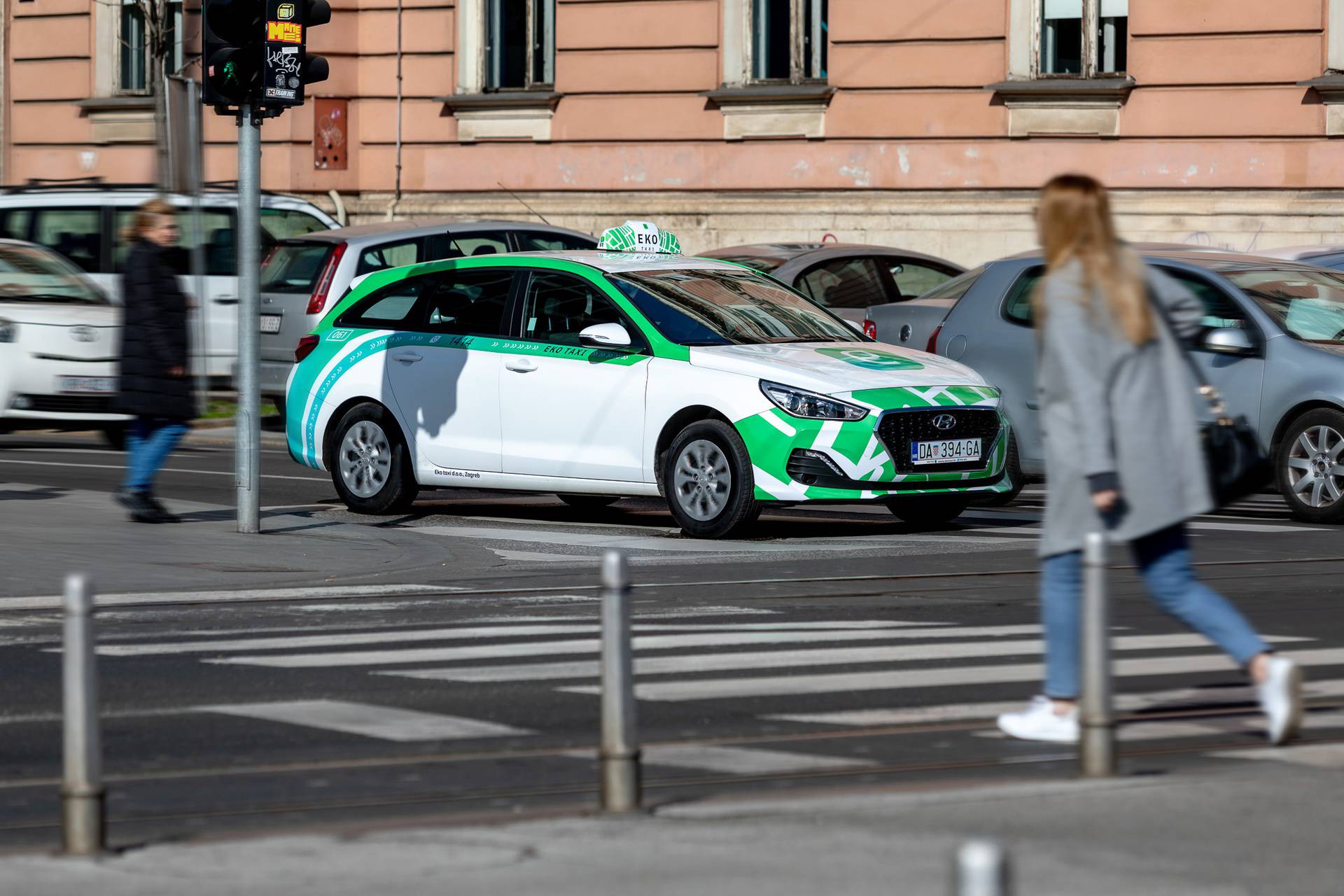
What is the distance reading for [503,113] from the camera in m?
28.5

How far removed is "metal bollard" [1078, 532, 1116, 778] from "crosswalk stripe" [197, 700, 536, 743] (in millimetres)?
1789

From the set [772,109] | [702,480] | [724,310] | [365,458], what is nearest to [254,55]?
[365,458]

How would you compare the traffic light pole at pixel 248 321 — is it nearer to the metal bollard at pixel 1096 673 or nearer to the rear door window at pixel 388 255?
the rear door window at pixel 388 255

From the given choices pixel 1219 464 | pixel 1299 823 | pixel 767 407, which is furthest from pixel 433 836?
pixel 767 407

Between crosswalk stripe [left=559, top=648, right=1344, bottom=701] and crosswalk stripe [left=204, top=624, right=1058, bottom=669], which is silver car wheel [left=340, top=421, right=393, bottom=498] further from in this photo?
crosswalk stripe [left=559, top=648, right=1344, bottom=701]

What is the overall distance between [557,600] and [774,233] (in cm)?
1653

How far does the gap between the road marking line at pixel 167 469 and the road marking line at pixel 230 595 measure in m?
6.30

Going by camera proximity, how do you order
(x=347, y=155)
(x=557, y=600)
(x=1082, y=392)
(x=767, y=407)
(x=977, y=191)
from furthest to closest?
(x=347, y=155) < (x=977, y=191) < (x=767, y=407) < (x=557, y=600) < (x=1082, y=392)

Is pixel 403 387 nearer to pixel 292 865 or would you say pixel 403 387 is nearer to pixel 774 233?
pixel 292 865

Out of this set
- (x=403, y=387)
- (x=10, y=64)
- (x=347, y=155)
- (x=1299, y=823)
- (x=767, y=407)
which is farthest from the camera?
(x=10, y=64)

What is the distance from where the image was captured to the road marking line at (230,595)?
1039 cm

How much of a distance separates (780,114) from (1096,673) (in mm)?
21108

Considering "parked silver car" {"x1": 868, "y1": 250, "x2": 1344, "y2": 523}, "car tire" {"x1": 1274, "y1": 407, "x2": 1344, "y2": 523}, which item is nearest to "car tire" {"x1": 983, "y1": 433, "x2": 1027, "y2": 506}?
"parked silver car" {"x1": 868, "y1": 250, "x2": 1344, "y2": 523}

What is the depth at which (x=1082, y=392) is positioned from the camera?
652 centimetres
